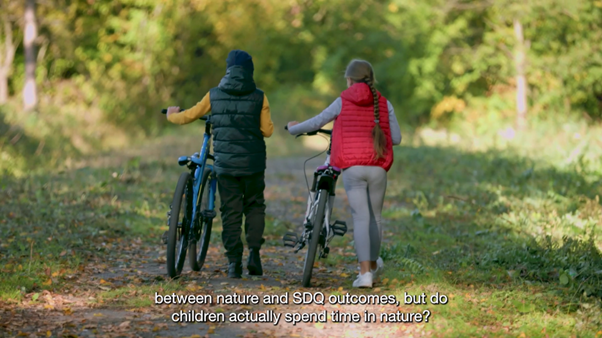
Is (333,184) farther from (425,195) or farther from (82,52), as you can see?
(82,52)

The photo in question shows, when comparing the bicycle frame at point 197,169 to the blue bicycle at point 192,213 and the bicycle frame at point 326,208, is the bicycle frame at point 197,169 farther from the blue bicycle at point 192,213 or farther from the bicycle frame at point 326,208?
the bicycle frame at point 326,208

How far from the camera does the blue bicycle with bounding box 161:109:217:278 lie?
21.2 ft

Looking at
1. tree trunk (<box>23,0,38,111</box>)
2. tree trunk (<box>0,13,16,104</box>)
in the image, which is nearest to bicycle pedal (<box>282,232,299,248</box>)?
tree trunk (<box>23,0,38,111</box>)

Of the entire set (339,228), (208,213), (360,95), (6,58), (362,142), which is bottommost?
(339,228)

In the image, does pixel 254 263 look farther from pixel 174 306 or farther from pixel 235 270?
pixel 174 306

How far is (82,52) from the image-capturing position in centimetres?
2839

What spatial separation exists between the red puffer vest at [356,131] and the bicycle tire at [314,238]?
0.32m

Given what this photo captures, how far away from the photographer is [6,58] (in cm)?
2684

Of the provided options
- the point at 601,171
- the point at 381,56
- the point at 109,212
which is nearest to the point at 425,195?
the point at 601,171

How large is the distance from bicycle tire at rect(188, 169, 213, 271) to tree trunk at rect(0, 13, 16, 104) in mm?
20321

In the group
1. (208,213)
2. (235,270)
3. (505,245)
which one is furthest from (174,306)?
(505,245)

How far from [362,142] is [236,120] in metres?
1.11

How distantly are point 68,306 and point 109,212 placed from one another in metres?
4.29

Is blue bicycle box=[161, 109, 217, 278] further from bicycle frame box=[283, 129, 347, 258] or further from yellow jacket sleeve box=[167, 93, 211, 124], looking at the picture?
bicycle frame box=[283, 129, 347, 258]
